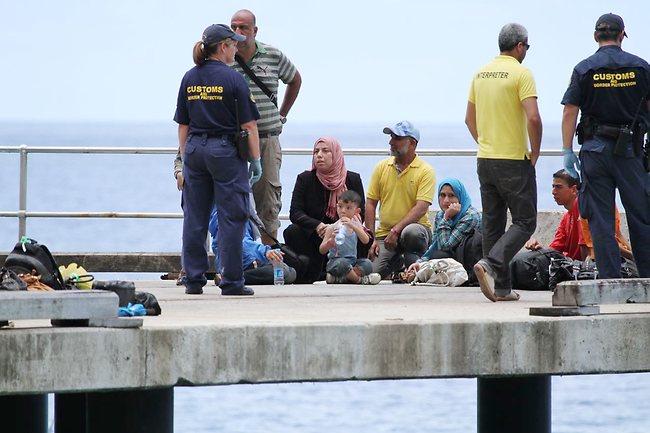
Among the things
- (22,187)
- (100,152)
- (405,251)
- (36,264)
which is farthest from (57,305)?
(100,152)

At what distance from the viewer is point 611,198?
34.0 feet

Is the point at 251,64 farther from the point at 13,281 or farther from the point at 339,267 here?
the point at 13,281

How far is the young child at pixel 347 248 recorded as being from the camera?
1266 cm

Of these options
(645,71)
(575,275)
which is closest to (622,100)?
(645,71)

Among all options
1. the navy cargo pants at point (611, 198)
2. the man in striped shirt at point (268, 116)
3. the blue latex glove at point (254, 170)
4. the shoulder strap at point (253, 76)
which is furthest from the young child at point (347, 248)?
the navy cargo pants at point (611, 198)

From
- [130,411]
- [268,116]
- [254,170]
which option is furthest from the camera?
[268,116]

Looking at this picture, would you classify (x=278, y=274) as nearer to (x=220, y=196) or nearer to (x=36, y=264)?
(x=220, y=196)

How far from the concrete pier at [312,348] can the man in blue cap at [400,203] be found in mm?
3667

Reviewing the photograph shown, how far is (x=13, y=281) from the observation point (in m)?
8.87

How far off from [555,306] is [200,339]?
197cm

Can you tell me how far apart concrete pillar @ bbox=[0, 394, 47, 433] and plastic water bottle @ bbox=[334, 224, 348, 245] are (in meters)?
2.43

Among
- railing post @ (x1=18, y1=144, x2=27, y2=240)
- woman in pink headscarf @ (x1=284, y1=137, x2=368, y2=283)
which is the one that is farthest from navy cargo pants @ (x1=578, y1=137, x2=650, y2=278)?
railing post @ (x1=18, y1=144, x2=27, y2=240)

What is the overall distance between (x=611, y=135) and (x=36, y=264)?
3.45 m

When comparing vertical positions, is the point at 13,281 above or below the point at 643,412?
above
